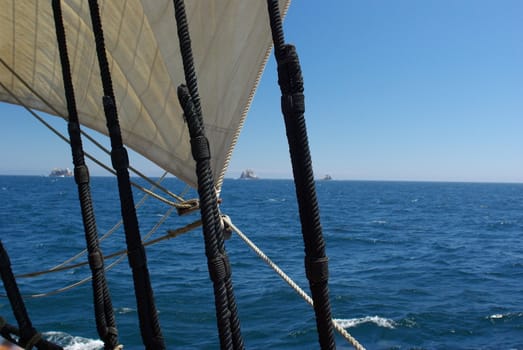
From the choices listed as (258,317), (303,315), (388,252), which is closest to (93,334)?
(258,317)

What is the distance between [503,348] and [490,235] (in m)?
22.0

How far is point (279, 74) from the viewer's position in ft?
5.06

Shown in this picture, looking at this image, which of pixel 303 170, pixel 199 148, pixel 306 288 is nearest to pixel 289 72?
pixel 303 170

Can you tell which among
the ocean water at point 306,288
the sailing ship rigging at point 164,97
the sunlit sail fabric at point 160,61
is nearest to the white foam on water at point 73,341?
the ocean water at point 306,288

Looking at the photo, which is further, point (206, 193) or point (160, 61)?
point (160, 61)

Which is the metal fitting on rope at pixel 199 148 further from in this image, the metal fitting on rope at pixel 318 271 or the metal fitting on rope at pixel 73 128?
the metal fitting on rope at pixel 73 128

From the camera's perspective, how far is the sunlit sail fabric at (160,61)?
10.1 feet

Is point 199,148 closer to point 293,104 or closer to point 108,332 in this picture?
point 293,104

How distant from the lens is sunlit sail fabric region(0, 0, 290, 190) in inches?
121

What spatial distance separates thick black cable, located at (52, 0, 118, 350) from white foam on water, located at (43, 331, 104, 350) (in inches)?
310

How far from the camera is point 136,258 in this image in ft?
6.95

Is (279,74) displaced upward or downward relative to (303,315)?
upward

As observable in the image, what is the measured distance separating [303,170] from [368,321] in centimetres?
1140

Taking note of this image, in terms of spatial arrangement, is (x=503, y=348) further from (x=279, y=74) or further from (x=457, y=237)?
(x=457, y=237)
